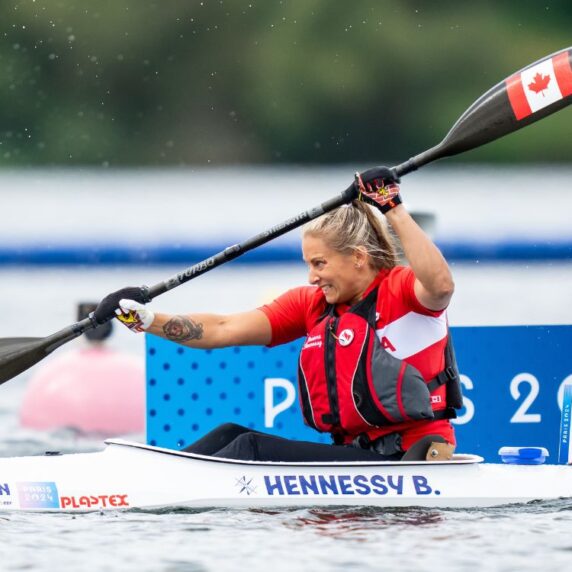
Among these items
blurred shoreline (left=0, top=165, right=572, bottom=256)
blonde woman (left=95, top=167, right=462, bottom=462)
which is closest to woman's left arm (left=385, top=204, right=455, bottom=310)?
blonde woman (left=95, top=167, right=462, bottom=462)

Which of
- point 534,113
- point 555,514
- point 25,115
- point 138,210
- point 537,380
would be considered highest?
point 25,115

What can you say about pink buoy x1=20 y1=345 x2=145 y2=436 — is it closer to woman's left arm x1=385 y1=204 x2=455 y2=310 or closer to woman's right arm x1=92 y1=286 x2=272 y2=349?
woman's right arm x1=92 y1=286 x2=272 y2=349

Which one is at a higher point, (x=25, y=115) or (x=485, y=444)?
(x=25, y=115)

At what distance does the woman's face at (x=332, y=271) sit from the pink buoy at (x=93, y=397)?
278cm

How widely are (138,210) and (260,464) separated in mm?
7281

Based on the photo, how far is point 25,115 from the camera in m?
11.4

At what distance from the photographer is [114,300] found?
4.18 m

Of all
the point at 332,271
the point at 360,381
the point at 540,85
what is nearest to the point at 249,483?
the point at 360,381

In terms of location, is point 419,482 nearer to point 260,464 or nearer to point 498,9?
point 260,464

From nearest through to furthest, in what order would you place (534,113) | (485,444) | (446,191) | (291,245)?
(534,113), (485,444), (291,245), (446,191)

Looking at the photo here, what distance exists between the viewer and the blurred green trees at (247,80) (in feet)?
36.9

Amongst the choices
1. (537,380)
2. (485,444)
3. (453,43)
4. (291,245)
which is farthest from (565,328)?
(453,43)

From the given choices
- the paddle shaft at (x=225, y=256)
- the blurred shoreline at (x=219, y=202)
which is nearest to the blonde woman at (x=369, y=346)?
the paddle shaft at (x=225, y=256)

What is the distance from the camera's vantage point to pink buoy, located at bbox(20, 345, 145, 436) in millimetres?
6566
